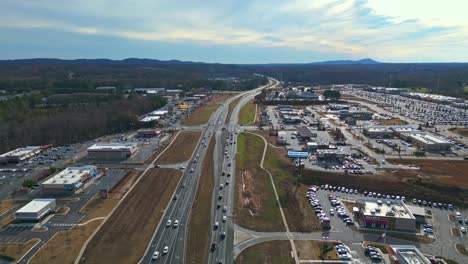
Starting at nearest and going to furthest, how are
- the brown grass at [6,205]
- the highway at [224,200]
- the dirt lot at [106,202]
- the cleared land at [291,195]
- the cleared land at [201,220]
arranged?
the cleared land at [201,220] < the highway at [224,200] < the cleared land at [291,195] < the dirt lot at [106,202] < the brown grass at [6,205]

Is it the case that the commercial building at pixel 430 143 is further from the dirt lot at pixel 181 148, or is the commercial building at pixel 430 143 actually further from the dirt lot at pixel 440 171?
the dirt lot at pixel 181 148

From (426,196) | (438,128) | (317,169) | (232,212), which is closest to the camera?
(232,212)

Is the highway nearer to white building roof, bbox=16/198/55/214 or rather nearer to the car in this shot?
the car

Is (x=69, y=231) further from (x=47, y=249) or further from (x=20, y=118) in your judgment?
(x=20, y=118)

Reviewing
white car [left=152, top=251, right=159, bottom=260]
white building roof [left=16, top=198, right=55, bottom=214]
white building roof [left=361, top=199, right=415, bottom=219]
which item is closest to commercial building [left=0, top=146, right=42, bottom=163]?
white building roof [left=16, top=198, right=55, bottom=214]

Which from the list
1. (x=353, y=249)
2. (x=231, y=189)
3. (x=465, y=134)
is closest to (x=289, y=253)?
(x=353, y=249)

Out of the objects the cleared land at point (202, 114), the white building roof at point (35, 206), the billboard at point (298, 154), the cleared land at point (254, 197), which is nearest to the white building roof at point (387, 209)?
the cleared land at point (254, 197)
